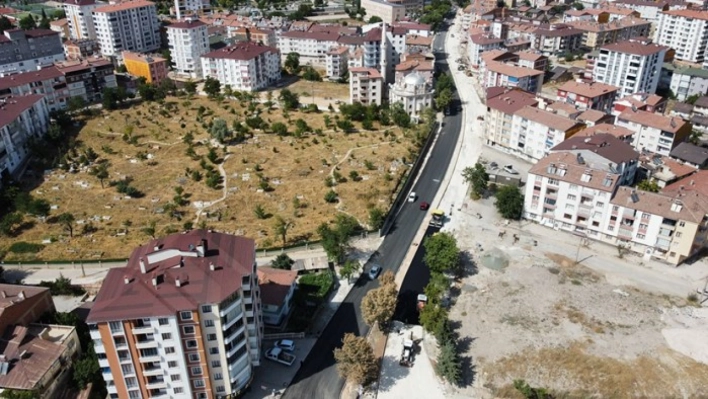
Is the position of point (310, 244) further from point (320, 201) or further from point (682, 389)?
point (682, 389)

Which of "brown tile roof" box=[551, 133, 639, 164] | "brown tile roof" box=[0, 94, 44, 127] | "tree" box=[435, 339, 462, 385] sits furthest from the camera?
"brown tile roof" box=[0, 94, 44, 127]

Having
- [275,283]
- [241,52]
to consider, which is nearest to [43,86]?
[241,52]

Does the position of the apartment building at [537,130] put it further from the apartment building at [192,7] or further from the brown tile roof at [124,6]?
the apartment building at [192,7]

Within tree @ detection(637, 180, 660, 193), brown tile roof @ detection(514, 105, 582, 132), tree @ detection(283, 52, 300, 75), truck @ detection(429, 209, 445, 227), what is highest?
brown tile roof @ detection(514, 105, 582, 132)

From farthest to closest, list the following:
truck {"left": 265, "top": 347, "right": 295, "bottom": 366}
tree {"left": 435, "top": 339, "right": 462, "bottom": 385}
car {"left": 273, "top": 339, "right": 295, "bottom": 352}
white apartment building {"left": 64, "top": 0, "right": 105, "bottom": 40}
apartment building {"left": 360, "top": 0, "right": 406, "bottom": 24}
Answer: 1. apartment building {"left": 360, "top": 0, "right": 406, "bottom": 24}
2. white apartment building {"left": 64, "top": 0, "right": 105, "bottom": 40}
3. car {"left": 273, "top": 339, "right": 295, "bottom": 352}
4. truck {"left": 265, "top": 347, "right": 295, "bottom": 366}
5. tree {"left": 435, "top": 339, "right": 462, "bottom": 385}

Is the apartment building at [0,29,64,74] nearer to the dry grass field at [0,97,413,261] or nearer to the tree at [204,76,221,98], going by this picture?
the dry grass field at [0,97,413,261]

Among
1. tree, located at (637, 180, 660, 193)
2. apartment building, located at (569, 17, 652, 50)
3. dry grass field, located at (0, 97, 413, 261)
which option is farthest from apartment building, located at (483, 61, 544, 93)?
apartment building, located at (569, 17, 652, 50)

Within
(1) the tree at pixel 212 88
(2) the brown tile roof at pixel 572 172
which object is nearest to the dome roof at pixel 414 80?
(1) the tree at pixel 212 88
